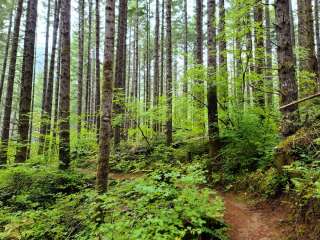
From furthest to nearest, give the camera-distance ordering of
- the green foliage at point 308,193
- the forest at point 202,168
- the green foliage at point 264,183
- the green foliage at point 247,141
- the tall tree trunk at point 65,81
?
the tall tree trunk at point 65,81, the green foliage at point 247,141, the green foliage at point 264,183, the forest at point 202,168, the green foliage at point 308,193

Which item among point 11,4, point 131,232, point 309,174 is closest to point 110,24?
point 131,232

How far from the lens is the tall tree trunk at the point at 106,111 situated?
20.9 ft

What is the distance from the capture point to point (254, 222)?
19.2ft

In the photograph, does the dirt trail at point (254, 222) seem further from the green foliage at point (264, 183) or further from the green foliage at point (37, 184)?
the green foliage at point (37, 184)

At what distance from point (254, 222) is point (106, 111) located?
3.71 meters

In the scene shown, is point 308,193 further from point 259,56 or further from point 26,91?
point 26,91

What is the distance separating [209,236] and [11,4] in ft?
78.6

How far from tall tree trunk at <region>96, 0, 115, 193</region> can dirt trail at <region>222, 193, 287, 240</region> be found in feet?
8.81

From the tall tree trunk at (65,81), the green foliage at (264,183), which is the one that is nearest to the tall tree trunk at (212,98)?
the green foliage at (264,183)

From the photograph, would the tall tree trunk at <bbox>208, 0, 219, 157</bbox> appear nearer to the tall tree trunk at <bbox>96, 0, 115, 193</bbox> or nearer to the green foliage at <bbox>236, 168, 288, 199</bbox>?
the green foliage at <bbox>236, 168, 288, 199</bbox>

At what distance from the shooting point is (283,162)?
6.47 metres

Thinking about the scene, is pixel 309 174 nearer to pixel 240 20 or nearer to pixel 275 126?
pixel 275 126

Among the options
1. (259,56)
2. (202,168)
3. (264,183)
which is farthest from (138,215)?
(259,56)

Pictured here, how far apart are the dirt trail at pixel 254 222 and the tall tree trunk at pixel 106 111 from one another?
2.68 meters
